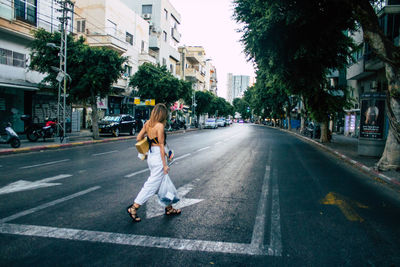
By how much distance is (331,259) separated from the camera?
3.33m

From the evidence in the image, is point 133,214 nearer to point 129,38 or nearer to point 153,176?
point 153,176

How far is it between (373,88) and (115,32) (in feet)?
80.4

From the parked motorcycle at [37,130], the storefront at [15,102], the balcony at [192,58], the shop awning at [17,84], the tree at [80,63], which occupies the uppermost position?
the balcony at [192,58]

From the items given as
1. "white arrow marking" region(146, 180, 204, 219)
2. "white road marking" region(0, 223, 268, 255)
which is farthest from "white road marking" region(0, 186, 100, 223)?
"white arrow marking" region(146, 180, 204, 219)

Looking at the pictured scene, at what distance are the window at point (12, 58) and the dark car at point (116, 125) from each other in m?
6.77

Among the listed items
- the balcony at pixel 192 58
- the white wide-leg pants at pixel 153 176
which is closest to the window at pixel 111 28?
the white wide-leg pants at pixel 153 176

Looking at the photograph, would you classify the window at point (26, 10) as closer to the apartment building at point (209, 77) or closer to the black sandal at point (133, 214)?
the black sandal at point (133, 214)

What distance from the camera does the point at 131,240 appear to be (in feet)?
12.1

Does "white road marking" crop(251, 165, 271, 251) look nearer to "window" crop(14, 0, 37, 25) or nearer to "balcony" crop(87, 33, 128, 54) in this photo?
"window" crop(14, 0, 37, 25)

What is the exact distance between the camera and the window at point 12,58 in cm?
1945

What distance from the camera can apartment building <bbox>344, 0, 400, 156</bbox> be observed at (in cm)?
1279

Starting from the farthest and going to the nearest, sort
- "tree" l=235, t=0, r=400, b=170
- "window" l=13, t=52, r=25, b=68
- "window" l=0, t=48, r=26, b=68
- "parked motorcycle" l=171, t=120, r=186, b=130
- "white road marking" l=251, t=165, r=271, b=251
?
"parked motorcycle" l=171, t=120, r=186, b=130
"window" l=13, t=52, r=25, b=68
"window" l=0, t=48, r=26, b=68
"tree" l=235, t=0, r=400, b=170
"white road marking" l=251, t=165, r=271, b=251

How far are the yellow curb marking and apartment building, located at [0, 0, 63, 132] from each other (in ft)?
62.6

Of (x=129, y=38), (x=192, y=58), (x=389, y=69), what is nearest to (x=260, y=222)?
(x=389, y=69)
